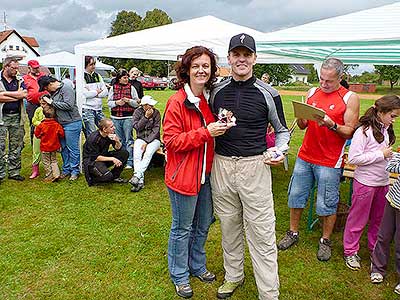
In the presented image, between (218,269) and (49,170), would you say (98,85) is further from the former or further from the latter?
(218,269)

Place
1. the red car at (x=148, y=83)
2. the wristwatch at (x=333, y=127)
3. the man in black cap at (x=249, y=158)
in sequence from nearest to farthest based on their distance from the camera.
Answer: the man in black cap at (x=249, y=158)
the wristwatch at (x=333, y=127)
the red car at (x=148, y=83)

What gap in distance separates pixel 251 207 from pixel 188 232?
20.6 inches

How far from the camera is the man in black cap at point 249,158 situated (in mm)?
2293

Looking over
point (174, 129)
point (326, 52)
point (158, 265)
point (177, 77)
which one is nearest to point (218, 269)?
point (158, 265)

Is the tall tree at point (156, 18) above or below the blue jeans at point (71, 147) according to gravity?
above

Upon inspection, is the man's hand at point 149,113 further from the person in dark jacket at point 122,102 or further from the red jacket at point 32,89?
the red jacket at point 32,89

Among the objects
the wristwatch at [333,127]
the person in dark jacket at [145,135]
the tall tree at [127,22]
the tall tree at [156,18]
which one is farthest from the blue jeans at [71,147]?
the tall tree at [127,22]

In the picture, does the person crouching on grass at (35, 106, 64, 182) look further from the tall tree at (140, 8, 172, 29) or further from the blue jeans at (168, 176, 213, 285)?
the tall tree at (140, 8, 172, 29)

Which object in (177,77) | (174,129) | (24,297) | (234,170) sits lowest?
(24,297)

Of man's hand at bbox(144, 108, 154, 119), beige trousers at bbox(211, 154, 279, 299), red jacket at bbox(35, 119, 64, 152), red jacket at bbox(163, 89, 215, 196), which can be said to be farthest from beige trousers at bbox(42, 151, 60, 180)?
beige trousers at bbox(211, 154, 279, 299)

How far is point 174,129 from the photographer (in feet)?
7.60

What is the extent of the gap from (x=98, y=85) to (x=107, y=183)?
186 centimetres

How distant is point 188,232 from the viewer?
2.62m

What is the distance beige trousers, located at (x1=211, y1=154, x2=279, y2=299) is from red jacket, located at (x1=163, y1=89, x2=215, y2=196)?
0.15m
